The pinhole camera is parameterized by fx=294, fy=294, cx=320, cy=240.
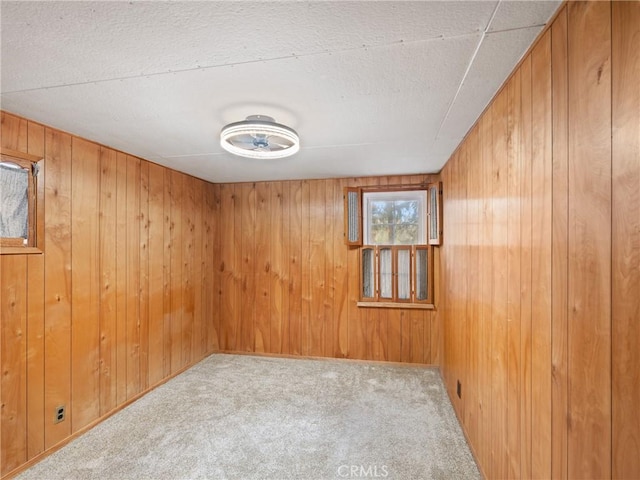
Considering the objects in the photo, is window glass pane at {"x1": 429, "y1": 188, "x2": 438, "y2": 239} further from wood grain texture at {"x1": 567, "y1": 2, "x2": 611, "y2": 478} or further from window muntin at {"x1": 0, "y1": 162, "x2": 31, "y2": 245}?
window muntin at {"x1": 0, "y1": 162, "x2": 31, "y2": 245}

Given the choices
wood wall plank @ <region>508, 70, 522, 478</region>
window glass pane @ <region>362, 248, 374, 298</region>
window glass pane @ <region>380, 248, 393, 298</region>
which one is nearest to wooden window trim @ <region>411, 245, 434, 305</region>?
window glass pane @ <region>380, 248, 393, 298</region>

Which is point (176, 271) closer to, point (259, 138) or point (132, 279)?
point (132, 279)

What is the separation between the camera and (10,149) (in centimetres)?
182

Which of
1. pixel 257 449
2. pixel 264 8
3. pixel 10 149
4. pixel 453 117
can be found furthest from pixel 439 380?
pixel 10 149

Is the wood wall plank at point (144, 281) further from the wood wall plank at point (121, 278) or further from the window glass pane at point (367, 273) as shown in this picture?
the window glass pane at point (367, 273)

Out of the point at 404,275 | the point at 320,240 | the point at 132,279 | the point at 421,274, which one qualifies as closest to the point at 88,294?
the point at 132,279

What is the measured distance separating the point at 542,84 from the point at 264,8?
1.07 metres

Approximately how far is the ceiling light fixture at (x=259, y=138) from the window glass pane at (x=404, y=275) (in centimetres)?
208

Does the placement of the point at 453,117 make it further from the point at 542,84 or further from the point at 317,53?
the point at 317,53

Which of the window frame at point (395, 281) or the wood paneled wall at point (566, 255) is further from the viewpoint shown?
the window frame at point (395, 281)

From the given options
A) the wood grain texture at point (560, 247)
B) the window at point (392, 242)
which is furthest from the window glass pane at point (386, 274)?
the wood grain texture at point (560, 247)

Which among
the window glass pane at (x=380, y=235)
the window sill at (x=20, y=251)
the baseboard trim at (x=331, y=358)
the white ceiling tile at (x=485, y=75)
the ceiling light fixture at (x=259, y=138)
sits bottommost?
the baseboard trim at (x=331, y=358)

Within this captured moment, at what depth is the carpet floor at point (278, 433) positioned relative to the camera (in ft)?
6.17

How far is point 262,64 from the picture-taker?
4.29 ft
